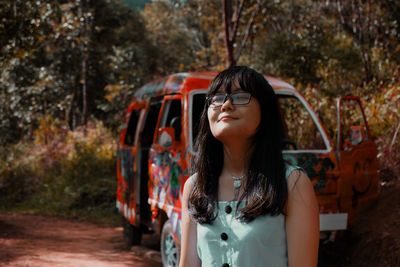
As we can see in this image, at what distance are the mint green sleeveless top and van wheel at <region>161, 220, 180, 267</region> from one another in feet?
10.8

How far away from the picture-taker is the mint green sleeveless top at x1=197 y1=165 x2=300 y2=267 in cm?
158

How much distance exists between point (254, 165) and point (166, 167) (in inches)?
135

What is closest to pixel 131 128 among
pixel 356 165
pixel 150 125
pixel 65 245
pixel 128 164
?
Answer: pixel 150 125

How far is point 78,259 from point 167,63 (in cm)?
2117

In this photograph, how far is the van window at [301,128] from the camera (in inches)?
326

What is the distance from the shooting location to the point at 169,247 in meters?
5.12

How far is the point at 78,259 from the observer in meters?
6.36

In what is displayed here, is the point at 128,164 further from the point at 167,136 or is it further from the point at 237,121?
the point at 237,121

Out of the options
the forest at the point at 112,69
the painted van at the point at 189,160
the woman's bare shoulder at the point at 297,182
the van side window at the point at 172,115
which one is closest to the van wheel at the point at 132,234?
→ the painted van at the point at 189,160

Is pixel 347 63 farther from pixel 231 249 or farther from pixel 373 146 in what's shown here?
pixel 231 249

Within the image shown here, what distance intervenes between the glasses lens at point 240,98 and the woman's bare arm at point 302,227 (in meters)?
0.35

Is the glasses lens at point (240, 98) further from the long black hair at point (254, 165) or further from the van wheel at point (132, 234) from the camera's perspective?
the van wheel at point (132, 234)

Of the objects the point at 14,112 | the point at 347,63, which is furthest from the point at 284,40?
the point at 14,112

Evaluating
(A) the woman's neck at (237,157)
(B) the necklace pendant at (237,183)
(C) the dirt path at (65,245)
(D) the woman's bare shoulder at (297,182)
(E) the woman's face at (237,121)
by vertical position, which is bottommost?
(C) the dirt path at (65,245)
